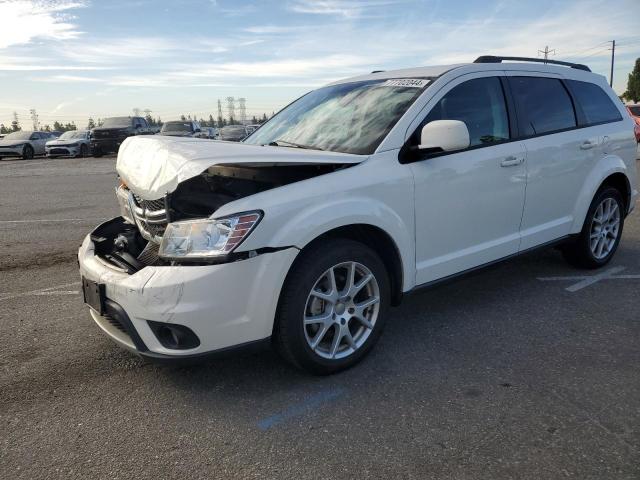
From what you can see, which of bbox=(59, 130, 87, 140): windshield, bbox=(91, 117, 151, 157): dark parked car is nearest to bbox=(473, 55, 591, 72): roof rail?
bbox=(91, 117, 151, 157): dark parked car

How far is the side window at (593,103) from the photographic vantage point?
15.4 feet

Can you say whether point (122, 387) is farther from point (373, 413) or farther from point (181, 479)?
point (373, 413)

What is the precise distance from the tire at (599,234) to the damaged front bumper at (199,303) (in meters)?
3.22

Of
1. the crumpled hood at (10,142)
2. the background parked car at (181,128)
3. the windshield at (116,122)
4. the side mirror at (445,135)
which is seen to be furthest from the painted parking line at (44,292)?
the crumpled hood at (10,142)

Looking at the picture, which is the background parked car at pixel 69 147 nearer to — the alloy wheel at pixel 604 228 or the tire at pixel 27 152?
the tire at pixel 27 152

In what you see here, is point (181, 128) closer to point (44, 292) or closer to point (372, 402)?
point (44, 292)

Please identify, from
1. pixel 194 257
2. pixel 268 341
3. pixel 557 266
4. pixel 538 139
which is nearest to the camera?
pixel 194 257

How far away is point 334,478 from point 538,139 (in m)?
3.06

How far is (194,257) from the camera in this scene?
2.65 m

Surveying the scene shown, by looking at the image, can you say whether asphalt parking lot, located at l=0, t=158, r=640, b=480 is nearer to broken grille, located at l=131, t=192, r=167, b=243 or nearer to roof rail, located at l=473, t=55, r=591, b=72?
broken grille, located at l=131, t=192, r=167, b=243

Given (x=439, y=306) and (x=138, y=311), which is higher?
(x=138, y=311)

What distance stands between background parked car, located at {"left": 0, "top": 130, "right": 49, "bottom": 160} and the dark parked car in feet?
14.8

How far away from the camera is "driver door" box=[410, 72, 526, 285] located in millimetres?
3430

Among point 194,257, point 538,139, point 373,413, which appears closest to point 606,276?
A: point 538,139
